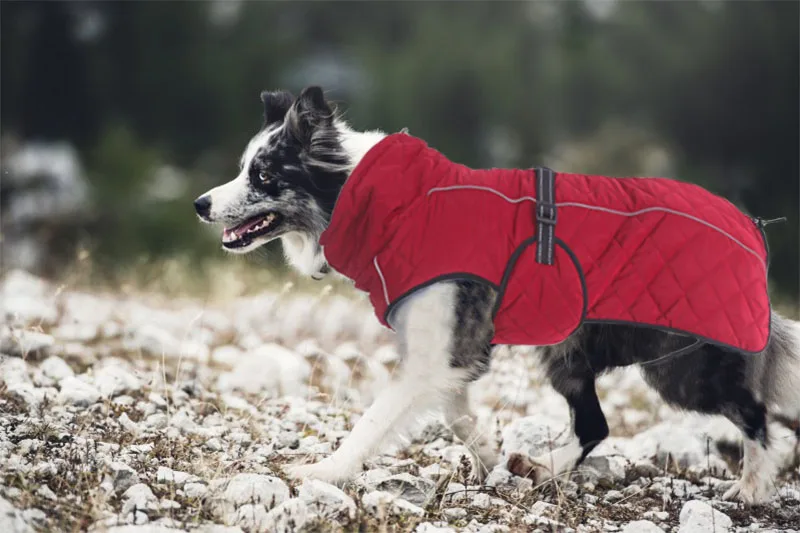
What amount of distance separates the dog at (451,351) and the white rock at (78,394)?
115 centimetres

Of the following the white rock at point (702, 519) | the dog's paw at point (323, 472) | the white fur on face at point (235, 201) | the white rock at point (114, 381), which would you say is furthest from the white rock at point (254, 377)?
the white rock at point (702, 519)

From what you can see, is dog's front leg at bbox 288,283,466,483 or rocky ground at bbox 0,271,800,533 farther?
dog's front leg at bbox 288,283,466,483

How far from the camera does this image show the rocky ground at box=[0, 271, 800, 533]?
121 inches

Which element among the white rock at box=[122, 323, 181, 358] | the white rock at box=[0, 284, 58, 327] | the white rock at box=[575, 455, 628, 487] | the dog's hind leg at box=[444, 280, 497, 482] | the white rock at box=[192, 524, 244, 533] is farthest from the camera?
the white rock at box=[122, 323, 181, 358]

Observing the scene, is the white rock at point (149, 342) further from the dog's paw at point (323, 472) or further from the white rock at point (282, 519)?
the white rock at point (282, 519)

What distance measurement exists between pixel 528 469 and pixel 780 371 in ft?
4.08

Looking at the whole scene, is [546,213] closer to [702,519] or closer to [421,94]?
[702,519]

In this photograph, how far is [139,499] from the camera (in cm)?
303

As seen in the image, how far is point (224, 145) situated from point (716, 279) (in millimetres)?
20892

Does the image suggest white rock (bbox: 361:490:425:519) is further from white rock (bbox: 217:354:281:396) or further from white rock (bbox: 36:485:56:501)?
white rock (bbox: 217:354:281:396)

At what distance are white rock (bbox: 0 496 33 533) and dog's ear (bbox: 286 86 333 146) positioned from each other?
1962mm

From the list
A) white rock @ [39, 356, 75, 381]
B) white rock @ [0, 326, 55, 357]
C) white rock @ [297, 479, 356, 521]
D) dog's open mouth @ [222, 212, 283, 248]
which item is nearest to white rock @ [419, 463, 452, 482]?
white rock @ [297, 479, 356, 521]

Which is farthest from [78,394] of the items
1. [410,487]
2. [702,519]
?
[702,519]

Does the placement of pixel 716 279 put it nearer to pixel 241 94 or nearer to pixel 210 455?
pixel 210 455
